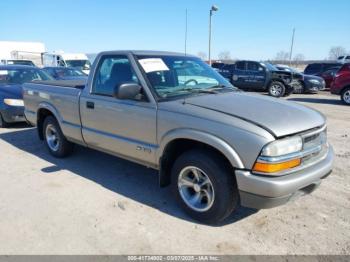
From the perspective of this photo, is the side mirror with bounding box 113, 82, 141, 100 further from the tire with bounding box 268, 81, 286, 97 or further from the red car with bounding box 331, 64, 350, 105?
the tire with bounding box 268, 81, 286, 97

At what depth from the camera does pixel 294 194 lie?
9.85ft

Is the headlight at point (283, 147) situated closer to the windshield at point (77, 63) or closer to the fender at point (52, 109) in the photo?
the fender at point (52, 109)

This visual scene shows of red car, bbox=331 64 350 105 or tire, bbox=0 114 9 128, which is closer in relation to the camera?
tire, bbox=0 114 9 128

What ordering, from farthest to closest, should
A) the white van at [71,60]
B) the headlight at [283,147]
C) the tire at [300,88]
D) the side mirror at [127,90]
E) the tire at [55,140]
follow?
the white van at [71,60], the tire at [300,88], the tire at [55,140], the side mirror at [127,90], the headlight at [283,147]

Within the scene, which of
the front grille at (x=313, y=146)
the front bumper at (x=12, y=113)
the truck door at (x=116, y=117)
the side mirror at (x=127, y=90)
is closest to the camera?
the front grille at (x=313, y=146)

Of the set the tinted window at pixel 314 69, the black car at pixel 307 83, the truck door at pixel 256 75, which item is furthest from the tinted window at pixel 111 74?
the tinted window at pixel 314 69

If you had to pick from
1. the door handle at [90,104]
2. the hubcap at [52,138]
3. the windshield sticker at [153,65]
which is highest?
the windshield sticker at [153,65]

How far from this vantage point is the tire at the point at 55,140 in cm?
543

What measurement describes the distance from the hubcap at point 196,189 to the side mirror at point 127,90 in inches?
41.6

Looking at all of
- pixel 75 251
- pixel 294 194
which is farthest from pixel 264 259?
pixel 75 251

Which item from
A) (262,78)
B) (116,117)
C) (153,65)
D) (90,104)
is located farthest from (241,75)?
(116,117)

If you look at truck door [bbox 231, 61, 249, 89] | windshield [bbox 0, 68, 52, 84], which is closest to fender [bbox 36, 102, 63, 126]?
windshield [bbox 0, 68, 52, 84]

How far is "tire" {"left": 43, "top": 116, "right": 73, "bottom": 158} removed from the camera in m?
5.43

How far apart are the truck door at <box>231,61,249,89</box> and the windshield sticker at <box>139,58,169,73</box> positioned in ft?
42.3
